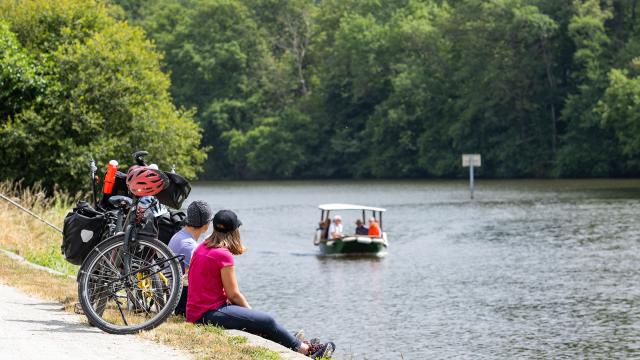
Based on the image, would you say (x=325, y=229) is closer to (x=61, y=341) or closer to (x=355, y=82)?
(x=61, y=341)

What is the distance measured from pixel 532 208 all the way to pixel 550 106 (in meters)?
36.0

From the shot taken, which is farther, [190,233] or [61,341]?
[190,233]

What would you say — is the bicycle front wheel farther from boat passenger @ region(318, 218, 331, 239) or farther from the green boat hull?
boat passenger @ region(318, 218, 331, 239)

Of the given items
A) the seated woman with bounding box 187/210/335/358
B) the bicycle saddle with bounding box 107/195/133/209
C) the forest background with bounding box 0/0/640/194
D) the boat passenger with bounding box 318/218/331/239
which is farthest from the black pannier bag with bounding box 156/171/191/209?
the boat passenger with bounding box 318/218/331/239

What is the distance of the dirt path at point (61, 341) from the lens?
28.9 ft

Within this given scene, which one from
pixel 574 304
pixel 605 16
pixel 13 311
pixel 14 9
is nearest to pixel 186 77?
pixel 605 16

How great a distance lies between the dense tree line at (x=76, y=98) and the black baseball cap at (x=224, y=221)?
2378cm

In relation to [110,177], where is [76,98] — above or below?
above

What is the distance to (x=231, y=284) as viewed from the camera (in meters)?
10.1

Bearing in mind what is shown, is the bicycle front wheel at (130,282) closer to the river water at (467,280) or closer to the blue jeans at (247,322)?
the blue jeans at (247,322)

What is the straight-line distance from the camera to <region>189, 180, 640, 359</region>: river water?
20125mm

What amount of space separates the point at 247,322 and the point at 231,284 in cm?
40

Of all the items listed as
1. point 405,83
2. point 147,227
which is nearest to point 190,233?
point 147,227

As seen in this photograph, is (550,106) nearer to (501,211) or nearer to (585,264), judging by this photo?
(501,211)
